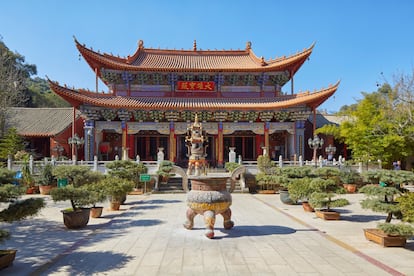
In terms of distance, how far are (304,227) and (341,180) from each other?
9053 mm

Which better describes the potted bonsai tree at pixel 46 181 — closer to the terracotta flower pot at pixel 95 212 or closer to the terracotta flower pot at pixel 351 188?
the terracotta flower pot at pixel 95 212

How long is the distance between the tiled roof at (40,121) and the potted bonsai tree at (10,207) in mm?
17003

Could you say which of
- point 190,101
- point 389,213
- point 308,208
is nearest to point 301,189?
point 308,208

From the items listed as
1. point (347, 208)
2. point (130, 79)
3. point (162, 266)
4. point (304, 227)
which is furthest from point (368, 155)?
point (130, 79)

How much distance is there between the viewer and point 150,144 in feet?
70.7

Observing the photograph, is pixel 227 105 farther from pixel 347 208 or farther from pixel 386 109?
pixel 347 208

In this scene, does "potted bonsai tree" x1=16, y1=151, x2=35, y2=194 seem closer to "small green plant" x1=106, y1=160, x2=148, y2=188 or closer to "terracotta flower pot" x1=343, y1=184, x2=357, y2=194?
"small green plant" x1=106, y1=160, x2=148, y2=188

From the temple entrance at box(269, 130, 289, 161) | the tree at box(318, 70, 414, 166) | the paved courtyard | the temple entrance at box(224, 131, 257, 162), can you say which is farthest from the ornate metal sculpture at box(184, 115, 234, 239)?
the temple entrance at box(269, 130, 289, 161)

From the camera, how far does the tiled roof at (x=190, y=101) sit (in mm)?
17609

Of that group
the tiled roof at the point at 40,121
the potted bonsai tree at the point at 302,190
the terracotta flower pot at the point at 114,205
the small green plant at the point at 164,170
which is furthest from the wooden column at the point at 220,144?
the tiled roof at the point at 40,121

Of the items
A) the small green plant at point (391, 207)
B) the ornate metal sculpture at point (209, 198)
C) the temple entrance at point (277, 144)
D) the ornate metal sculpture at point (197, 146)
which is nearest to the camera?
the small green plant at point (391, 207)

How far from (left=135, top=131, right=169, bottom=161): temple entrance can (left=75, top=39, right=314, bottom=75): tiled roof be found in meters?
4.83

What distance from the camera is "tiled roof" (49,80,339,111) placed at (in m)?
17.6

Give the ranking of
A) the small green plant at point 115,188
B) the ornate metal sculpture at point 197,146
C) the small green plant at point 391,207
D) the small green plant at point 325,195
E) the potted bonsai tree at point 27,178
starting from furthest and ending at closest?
the potted bonsai tree at point 27,178, the ornate metal sculpture at point 197,146, the small green plant at point 115,188, the small green plant at point 325,195, the small green plant at point 391,207
